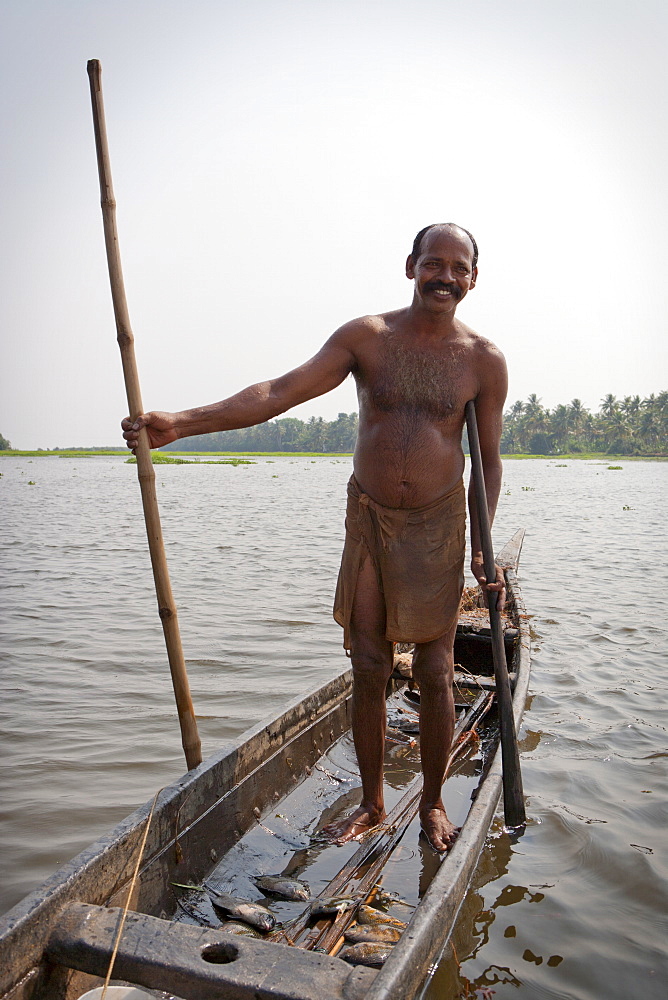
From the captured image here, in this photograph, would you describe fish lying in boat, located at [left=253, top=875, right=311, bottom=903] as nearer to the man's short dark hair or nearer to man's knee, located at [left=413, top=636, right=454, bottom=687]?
man's knee, located at [left=413, top=636, right=454, bottom=687]

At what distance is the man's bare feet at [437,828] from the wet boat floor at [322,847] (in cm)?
5

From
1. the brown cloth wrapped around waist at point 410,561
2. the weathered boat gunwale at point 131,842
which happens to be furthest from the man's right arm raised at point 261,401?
the weathered boat gunwale at point 131,842

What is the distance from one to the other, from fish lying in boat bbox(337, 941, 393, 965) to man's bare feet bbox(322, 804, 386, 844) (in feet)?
2.39

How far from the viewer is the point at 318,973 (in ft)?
5.53

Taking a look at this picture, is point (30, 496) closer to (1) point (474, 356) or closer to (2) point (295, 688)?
(2) point (295, 688)

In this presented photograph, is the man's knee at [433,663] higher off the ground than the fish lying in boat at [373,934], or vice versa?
the man's knee at [433,663]

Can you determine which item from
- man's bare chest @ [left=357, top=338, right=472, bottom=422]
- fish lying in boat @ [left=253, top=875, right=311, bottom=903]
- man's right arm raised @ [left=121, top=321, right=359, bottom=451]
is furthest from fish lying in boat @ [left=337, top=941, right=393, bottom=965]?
man's bare chest @ [left=357, top=338, right=472, bottom=422]

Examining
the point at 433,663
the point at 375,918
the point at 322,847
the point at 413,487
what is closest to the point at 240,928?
the point at 375,918

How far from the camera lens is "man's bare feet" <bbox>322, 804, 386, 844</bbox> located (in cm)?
291

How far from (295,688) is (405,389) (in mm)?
3274

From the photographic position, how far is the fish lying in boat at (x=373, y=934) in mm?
2207

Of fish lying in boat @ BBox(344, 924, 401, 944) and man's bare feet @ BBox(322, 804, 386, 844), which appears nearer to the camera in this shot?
fish lying in boat @ BBox(344, 924, 401, 944)

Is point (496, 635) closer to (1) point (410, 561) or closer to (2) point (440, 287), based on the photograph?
(1) point (410, 561)

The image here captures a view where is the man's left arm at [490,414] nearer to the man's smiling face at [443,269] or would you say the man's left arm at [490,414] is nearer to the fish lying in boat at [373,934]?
the man's smiling face at [443,269]
